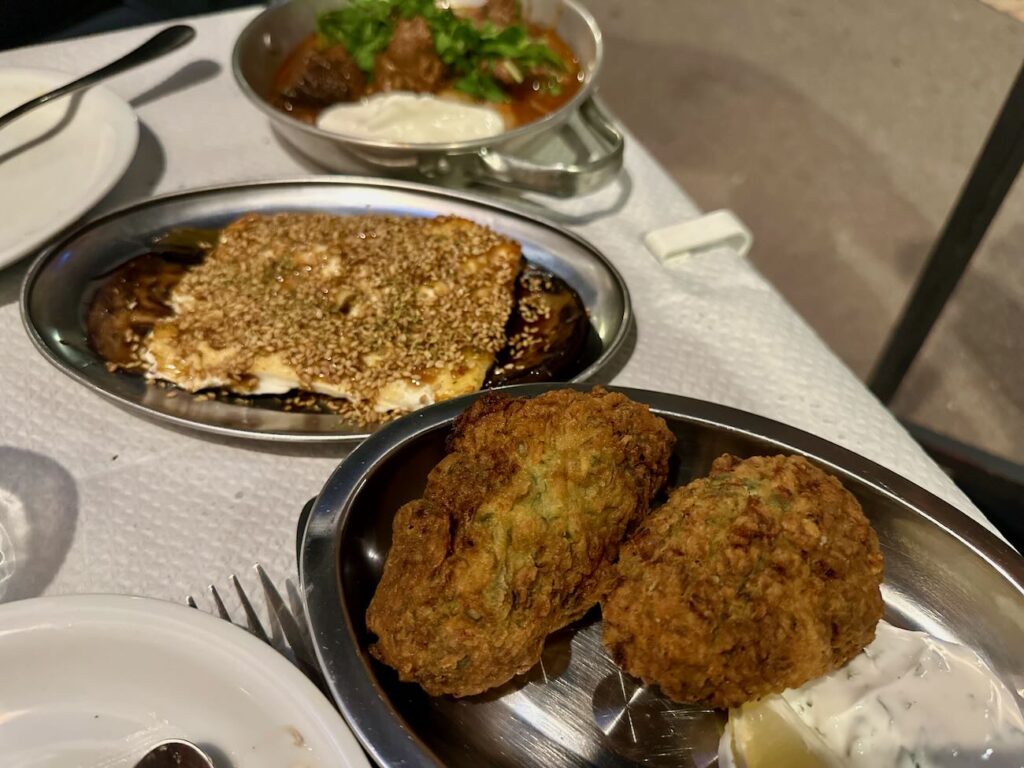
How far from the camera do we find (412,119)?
216 cm

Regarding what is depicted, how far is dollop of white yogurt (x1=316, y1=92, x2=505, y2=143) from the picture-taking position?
211 centimetres

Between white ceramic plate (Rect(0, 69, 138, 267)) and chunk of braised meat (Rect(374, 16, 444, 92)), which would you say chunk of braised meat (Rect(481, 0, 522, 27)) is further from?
white ceramic plate (Rect(0, 69, 138, 267))

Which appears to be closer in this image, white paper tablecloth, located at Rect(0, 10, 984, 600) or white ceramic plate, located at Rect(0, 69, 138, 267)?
white paper tablecloth, located at Rect(0, 10, 984, 600)

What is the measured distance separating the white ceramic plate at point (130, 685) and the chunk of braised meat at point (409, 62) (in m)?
1.79

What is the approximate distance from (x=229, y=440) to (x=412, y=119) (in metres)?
1.14

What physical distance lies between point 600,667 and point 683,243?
3.62ft

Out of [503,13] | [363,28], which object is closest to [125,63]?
[363,28]

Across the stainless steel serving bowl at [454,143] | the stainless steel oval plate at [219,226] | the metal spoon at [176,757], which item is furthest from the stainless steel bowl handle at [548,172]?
the metal spoon at [176,757]

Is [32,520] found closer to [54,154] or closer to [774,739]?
[54,154]

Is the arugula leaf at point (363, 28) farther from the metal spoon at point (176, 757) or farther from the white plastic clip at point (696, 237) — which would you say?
the metal spoon at point (176, 757)

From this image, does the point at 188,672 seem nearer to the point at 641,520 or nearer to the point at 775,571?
the point at 641,520

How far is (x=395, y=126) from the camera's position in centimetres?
214

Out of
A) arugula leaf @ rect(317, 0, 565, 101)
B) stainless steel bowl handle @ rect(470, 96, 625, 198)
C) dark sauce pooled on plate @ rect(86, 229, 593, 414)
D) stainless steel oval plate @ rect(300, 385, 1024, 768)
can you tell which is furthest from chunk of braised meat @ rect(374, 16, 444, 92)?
stainless steel oval plate @ rect(300, 385, 1024, 768)

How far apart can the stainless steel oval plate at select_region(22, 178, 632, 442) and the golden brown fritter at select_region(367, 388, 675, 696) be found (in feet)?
1.07
